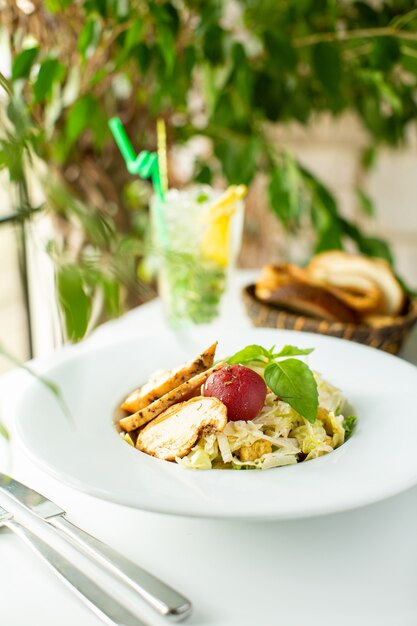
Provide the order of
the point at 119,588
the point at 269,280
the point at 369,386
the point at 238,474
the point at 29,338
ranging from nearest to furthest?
the point at 119,588
the point at 238,474
the point at 369,386
the point at 269,280
the point at 29,338

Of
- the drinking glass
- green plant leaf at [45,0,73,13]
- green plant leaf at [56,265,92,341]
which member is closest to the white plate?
the drinking glass

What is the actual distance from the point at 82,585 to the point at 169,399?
277 mm

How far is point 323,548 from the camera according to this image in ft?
2.49

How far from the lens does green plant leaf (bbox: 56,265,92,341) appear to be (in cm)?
33

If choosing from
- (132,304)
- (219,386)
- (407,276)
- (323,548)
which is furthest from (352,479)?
(407,276)

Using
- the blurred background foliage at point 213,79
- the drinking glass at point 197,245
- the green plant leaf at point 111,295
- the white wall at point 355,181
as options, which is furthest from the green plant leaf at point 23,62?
the white wall at point 355,181

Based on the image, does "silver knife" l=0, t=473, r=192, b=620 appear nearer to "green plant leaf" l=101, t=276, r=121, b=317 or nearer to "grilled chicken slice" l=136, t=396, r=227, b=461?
"grilled chicken slice" l=136, t=396, r=227, b=461

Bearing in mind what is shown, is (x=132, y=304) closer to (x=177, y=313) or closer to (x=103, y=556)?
(x=177, y=313)

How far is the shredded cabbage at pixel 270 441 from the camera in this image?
0.82 metres

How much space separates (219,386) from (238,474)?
122 millimetres

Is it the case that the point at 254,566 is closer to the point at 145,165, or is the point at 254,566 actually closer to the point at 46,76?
the point at 145,165

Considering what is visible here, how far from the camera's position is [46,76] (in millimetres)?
1429

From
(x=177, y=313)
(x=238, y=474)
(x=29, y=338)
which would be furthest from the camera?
(x=29, y=338)

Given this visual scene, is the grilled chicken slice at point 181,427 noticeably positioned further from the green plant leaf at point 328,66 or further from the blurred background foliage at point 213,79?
the green plant leaf at point 328,66
